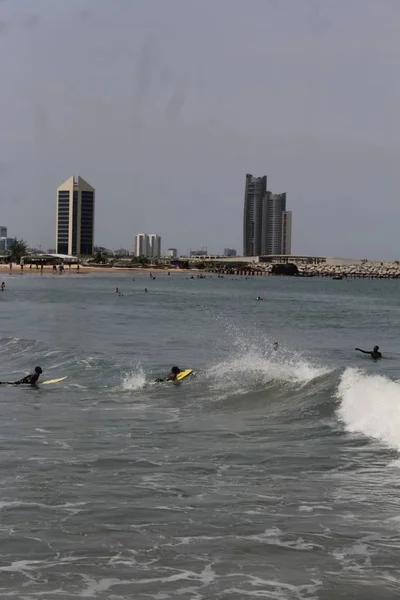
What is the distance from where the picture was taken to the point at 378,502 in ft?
41.5

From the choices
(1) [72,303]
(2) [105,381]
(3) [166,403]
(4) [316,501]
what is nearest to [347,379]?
(3) [166,403]

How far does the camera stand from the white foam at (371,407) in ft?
60.3

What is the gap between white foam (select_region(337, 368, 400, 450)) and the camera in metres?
18.4

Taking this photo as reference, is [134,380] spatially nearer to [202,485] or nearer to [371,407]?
[371,407]

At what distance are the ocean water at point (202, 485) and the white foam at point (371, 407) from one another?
0.06 m

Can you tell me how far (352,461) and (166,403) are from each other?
358 inches

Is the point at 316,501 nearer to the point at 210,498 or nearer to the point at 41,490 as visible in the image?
the point at 210,498

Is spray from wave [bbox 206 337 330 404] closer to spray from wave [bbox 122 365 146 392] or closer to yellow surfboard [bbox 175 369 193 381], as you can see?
yellow surfboard [bbox 175 369 193 381]

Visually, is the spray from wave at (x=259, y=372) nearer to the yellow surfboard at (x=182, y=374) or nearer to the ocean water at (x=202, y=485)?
the ocean water at (x=202, y=485)

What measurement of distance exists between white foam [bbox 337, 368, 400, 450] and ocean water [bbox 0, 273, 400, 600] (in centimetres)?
6

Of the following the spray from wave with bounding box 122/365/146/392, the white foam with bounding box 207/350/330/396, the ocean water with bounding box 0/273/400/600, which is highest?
the ocean water with bounding box 0/273/400/600

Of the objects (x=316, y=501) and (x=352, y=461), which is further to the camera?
(x=352, y=461)

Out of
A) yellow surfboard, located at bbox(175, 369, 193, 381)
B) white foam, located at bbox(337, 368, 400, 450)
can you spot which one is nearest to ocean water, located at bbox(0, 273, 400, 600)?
white foam, located at bbox(337, 368, 400, 450)

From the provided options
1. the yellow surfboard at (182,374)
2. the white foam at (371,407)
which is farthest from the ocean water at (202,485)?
the yellow surfboard at (182,374)
